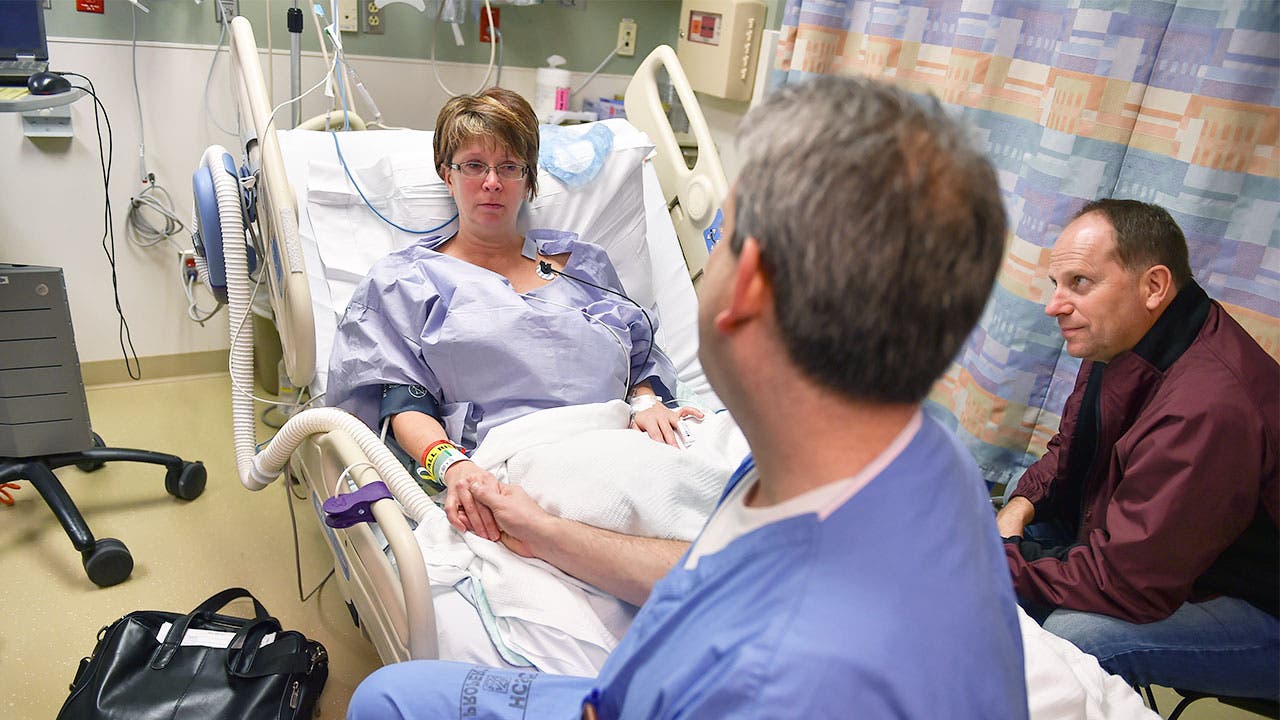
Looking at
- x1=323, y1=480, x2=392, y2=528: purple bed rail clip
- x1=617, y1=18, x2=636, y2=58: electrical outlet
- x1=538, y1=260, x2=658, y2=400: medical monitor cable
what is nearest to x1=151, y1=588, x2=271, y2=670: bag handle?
x1=323, y1=480, x2=392, y2=528: purple bed rail clip

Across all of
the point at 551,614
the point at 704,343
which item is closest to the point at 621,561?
the point at 551,614

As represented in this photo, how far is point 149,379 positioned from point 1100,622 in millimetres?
2971

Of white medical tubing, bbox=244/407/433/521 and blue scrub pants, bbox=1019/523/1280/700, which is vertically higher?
white medical tubing, bbox=244/407/433/521

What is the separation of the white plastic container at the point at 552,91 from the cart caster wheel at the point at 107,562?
70.9 inches

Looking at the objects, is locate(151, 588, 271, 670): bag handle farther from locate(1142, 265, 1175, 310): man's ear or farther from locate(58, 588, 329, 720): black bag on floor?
locate(1142, 265, 1175, 310): man's ear

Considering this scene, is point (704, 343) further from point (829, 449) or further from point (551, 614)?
point (551, 614)

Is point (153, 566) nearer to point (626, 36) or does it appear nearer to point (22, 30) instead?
point (22, 30)

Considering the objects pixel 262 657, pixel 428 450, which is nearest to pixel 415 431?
pixel 428 450

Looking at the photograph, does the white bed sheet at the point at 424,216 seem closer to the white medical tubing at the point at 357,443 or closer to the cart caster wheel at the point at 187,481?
Result: the white medical tubing at the point at 357,443

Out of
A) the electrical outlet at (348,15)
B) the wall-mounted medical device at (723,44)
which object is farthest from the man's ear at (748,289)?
the electrical outlet at (348,15)

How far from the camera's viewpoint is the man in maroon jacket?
54.9 inches

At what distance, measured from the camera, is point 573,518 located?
143cm

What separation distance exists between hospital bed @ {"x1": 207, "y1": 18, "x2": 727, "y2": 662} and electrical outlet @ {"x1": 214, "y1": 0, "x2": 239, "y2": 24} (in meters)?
0.71

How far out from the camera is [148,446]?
2.73 meters
